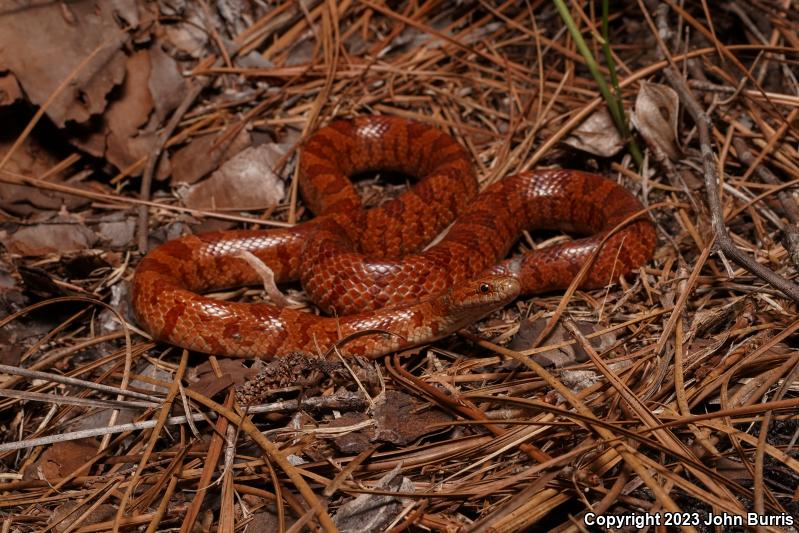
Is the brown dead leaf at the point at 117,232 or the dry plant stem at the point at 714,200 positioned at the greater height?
the brown dead leaf at the point at 117,232

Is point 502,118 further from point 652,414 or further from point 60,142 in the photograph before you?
point 60,142

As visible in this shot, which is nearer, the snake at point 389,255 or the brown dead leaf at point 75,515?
the brown dead leaf at point 75,515

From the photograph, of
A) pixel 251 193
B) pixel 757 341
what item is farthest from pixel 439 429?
pixel 251 193

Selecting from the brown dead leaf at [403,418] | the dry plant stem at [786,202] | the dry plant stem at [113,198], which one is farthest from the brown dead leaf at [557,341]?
the dry plant stem at [113,198]

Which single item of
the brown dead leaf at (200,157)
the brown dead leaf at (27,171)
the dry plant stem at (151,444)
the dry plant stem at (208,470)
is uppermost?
the brown dead leaf at (27,171)

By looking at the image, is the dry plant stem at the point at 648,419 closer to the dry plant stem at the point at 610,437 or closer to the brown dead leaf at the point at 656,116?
the dry plant stem at the point at 610,437

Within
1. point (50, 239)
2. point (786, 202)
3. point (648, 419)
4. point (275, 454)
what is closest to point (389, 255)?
point (275, 454)
